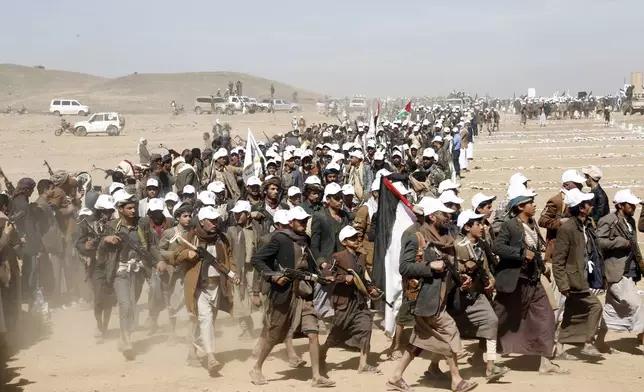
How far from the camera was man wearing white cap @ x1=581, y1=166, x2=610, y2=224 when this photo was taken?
31.8 feet

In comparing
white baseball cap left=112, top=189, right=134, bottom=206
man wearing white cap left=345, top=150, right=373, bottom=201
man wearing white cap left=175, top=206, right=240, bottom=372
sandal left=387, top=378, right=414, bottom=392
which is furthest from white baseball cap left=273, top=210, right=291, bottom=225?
man wearing white cap left=345, top=150, right=373, bottom=201

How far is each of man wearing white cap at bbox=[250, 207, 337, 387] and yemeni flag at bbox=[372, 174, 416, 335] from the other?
4.72 ft

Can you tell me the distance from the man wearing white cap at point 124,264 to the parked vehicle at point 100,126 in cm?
3560

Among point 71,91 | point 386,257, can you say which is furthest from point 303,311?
point 71,91

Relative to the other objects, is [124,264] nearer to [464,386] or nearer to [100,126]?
[464,386]

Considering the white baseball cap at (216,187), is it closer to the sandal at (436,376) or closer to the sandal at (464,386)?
the sandal at (436,376)

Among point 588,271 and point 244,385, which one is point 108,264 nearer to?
point 244,385

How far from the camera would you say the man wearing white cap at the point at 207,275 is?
821 centimetres

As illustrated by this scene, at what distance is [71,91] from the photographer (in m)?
98.4

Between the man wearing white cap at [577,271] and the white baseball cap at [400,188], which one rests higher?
the white baseball cap at [400,188]

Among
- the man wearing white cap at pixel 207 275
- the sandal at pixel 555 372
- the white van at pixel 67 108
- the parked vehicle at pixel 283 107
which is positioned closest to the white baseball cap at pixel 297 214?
the man wearing white cap at pixel 207 275

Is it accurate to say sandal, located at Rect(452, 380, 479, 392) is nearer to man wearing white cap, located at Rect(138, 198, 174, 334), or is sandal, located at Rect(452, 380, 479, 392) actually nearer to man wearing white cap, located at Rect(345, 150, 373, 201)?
A: man wearing white cap, located at Rect(138, 198, 174, 334)

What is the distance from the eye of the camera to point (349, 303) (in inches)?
310

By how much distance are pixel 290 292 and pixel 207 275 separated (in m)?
1.00
